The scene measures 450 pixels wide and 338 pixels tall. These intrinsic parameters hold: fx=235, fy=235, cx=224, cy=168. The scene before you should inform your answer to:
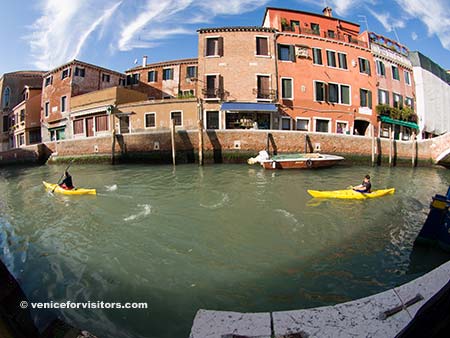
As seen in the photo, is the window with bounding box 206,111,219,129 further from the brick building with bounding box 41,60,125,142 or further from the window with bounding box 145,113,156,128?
the brick building with bounding box 41,60,125,142

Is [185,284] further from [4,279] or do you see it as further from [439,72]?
[439,72]

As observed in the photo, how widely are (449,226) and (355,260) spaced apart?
1982mm

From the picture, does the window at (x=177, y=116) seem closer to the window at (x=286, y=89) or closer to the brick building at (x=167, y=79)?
the brick building at (x=167, y=79)

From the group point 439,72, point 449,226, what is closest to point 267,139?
point 449,226

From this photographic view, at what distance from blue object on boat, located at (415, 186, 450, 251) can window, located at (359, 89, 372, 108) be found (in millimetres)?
20165

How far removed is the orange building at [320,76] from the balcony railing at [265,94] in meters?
0.72

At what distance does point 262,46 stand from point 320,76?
5805 millimetres

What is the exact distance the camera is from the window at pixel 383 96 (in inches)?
902

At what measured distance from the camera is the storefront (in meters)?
19.2

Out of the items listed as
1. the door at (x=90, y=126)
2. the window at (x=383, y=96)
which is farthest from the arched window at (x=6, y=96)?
the window at (x=383, y=96)

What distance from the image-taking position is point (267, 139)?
54.6 feet

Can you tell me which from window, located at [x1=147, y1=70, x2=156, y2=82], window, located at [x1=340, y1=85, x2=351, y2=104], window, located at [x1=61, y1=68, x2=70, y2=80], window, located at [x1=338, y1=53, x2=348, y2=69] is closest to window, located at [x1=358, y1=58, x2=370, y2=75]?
window, located at [x1=338, y1=53, x2=348, y2=69]

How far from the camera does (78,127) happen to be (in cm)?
2452

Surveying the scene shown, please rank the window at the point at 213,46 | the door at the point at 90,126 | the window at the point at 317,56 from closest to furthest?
the window at the point at 213,46, the window at the point at 317,56, the door at the point at 90,126
